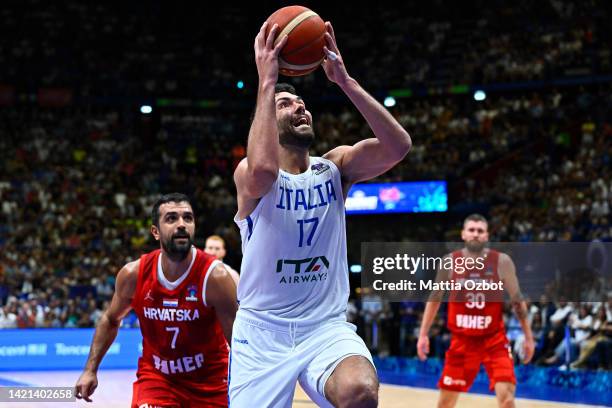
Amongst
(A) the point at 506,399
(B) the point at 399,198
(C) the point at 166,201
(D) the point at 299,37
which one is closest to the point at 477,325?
(A) the point at 506,399

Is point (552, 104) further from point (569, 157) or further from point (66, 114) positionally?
point (66, 114)

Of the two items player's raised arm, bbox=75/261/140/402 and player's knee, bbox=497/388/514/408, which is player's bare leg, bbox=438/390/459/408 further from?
player's raised arm, bbox=75/261/140/402

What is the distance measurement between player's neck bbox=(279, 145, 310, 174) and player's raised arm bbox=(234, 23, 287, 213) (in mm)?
337

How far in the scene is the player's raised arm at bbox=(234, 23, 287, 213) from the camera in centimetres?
369

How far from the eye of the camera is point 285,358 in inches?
151

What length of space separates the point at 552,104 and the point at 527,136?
1.34 meters

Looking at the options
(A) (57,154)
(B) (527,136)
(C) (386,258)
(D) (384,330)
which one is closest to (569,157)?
(B) (527,136)

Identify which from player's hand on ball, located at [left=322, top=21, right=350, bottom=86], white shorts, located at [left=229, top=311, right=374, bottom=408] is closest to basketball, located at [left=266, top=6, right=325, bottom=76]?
player's hand on ball, located at [left=322, top=21, right=350, bottom=86]

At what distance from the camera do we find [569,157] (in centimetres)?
2130

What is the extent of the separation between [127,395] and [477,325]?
5.37m

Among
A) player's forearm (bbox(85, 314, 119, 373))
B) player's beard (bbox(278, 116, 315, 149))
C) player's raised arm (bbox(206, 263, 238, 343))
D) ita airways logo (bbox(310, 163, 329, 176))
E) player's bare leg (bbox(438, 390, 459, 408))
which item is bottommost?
player's bare leg (bbox(438, 390, 459, 408))

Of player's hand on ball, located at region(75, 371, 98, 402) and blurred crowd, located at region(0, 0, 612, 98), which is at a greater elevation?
blurred crowd, located at region(0, 0, 612, 98)

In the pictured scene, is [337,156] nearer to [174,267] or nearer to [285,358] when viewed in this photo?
[285,358]

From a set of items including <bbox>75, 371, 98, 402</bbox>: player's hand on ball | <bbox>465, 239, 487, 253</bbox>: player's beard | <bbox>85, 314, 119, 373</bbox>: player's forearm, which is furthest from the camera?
<bbox>465, 239, 487, 253</bbox>: player's beard
